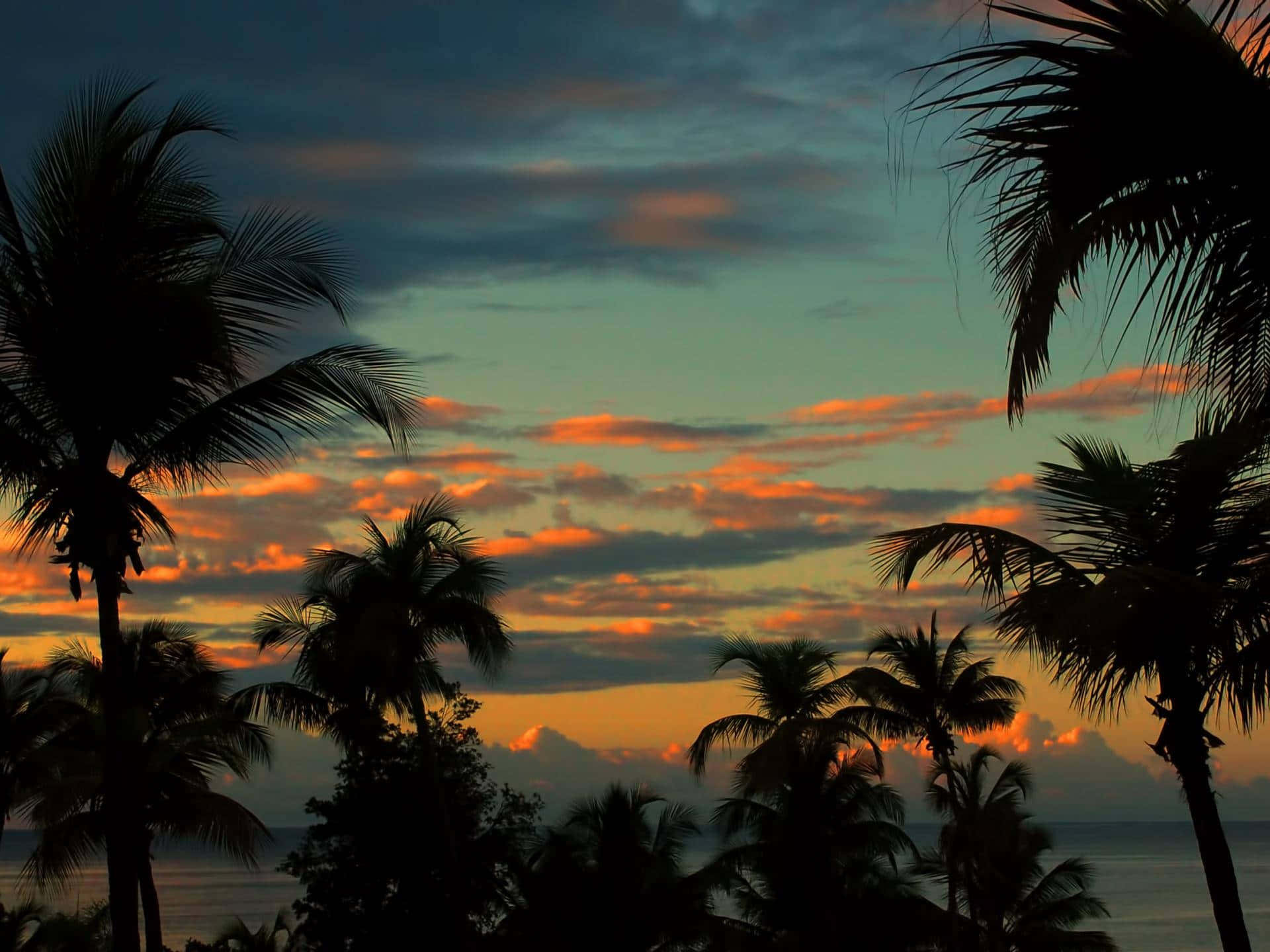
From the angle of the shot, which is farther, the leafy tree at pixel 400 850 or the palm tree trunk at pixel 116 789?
the leafy tree at pixel 400 850

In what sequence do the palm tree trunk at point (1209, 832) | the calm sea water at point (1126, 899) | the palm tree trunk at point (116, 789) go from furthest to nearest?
the calm sea water at point (1126, 899)
the palm tree trunk at point (1209, 832)
the palm tree trunk at point (116, 789)

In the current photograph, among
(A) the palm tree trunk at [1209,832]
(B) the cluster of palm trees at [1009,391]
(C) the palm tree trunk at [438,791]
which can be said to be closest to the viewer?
(B) the cluster of palm trees at [1009,391]

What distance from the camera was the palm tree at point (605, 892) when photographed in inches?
848

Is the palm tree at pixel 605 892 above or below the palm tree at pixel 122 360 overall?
below

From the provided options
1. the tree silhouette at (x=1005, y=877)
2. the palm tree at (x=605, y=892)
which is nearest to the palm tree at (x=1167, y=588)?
the palm tree at (x=605, y=892)

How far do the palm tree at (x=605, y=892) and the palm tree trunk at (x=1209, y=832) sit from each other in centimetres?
1033

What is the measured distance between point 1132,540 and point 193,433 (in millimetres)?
7723

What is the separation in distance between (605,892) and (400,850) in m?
11.7

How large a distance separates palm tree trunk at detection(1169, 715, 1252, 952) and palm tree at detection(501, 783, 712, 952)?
1033cm

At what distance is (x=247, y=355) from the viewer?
29.1 feet

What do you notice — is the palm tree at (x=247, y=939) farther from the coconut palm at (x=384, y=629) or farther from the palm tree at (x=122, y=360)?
the palm tree at (x=122, y=360)

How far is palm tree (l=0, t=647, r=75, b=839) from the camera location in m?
24.0

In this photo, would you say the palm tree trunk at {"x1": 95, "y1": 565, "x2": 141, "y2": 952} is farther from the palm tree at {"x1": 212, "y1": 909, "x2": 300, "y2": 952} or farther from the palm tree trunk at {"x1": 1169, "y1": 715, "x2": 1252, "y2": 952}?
the palm tree at {"x1": 212, "y1": 909, "x2": 300, "y2": 952}

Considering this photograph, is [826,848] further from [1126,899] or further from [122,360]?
[1126,899]
